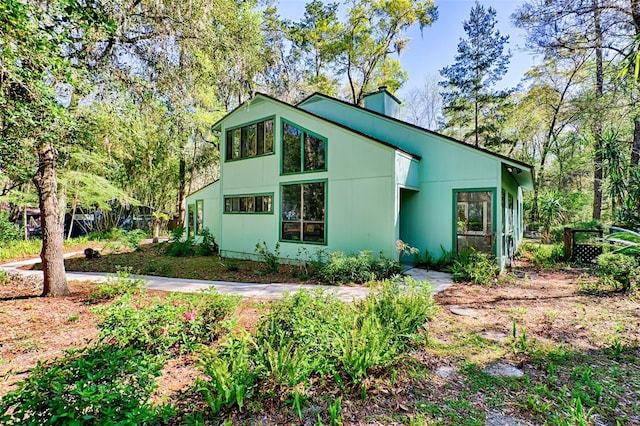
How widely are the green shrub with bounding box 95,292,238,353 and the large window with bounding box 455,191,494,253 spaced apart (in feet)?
23.5

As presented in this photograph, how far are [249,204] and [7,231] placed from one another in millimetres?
12590

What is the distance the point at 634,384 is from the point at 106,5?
9212 millimetres

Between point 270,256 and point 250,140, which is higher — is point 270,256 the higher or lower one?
the lower one

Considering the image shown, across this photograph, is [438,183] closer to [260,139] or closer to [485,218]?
[485,218]

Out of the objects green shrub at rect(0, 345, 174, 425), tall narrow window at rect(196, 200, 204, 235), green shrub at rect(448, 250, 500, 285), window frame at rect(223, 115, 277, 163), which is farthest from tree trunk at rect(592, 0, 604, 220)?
tall narrow window at rect(196, 200, 204, 235)

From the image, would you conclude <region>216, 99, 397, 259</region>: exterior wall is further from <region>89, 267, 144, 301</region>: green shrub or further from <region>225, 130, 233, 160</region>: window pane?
<region>89, 267, 144, 301</region>: green shrub

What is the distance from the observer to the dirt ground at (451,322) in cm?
354

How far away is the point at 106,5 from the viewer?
18.0 feet

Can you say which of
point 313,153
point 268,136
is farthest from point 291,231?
point 268,136

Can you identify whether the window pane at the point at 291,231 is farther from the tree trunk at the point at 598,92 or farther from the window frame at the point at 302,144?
the tree trunk at the point at 598,92

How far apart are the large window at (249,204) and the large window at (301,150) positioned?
4.26ft

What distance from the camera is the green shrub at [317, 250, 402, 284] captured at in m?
7.80

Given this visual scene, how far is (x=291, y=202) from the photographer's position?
10359 millimetres

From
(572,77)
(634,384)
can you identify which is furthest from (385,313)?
(572,77)
